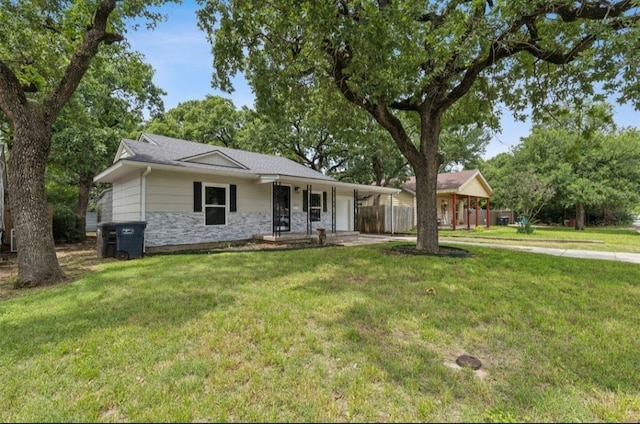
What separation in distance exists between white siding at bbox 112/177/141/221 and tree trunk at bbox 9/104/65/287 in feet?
11.9

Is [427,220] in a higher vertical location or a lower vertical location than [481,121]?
lower

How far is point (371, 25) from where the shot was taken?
18.7ft

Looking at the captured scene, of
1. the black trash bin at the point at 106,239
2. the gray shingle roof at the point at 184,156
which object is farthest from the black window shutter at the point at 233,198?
the black trash bin at the point at 106,239

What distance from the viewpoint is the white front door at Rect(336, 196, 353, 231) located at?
53.9ft

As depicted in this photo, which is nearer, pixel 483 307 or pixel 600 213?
pixel 483 307

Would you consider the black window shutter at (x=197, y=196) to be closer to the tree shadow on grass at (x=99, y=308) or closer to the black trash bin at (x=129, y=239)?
the black trash bin at (x=129, y=239)

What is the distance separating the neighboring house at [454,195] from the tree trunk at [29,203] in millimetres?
16959

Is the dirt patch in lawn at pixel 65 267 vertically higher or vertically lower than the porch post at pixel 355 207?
lower

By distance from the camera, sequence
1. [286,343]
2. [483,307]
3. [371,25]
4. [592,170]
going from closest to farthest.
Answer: [286,343]
[483,307]
[371,25]
[592,170]

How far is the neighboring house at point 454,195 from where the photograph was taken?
68.1 feet

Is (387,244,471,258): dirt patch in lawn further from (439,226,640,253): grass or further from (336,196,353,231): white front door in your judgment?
(336,196,353,231): white front door

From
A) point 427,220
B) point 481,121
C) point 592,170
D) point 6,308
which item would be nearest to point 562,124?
point 481,121

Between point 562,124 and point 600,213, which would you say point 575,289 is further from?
point 600,213

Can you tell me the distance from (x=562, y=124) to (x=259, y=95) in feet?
29.4
